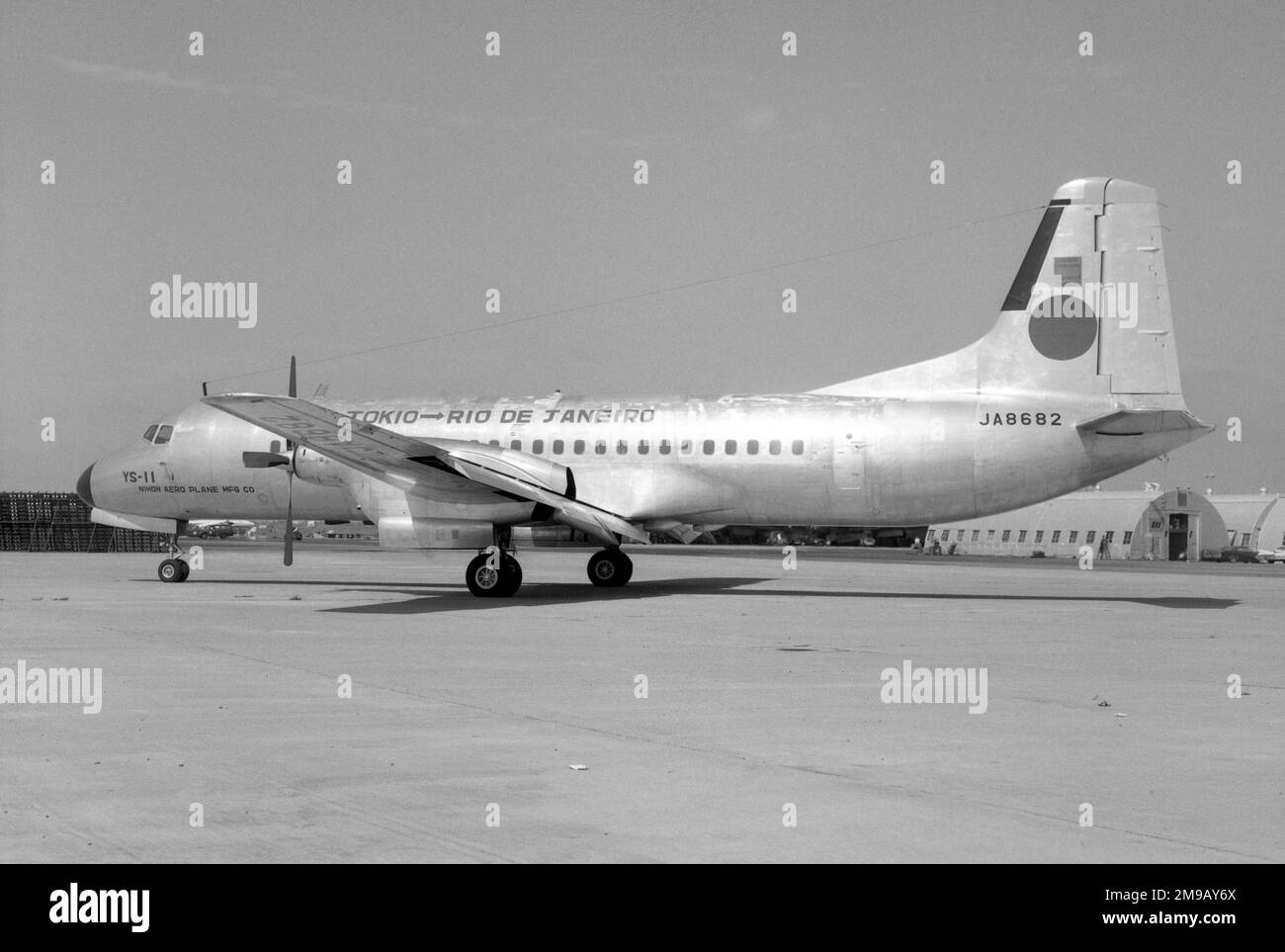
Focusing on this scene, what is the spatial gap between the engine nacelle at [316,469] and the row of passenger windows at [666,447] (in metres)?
4.22

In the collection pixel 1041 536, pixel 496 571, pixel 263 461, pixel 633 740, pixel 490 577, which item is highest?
pixel 263 461

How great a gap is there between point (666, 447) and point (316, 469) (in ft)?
24.1

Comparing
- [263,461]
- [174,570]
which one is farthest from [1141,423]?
[174,570]

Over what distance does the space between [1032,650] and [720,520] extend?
11.6m

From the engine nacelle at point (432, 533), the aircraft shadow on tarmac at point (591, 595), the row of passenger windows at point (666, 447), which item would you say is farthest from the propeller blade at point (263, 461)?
the row of passenger windows at point (666, 447)

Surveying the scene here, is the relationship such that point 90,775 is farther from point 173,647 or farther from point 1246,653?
point 1246,653

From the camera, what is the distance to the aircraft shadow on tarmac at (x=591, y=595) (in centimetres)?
2305

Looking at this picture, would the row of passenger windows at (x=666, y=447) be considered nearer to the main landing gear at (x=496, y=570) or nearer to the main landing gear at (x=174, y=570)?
the main landing gear at (x=496, y=570)

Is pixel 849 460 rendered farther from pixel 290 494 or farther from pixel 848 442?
pixel 290 494

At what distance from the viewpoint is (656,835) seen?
670 cm

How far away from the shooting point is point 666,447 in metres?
27.1

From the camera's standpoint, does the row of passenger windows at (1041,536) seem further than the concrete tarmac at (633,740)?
Yes

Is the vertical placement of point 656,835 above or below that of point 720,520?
below
